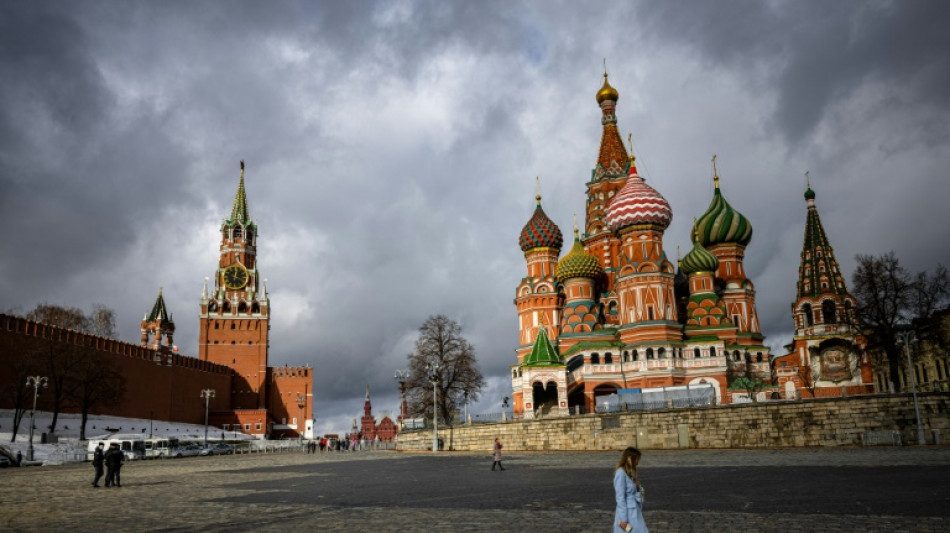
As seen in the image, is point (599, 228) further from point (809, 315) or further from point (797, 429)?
point (797, 429)

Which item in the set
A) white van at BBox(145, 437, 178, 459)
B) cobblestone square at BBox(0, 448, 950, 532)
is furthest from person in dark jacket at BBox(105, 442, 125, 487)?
white van at BBox(145, 437, 178, 459)

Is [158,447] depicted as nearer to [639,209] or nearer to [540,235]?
[540,235]

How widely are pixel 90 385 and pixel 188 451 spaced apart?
35.4 feet

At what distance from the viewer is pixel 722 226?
60469 millimetres

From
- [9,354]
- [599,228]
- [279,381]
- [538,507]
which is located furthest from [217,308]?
→ [538,507]

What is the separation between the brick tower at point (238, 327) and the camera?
89.8 m

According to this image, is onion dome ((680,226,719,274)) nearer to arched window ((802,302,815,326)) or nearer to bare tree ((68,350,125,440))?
arched window ((802,302,815,326))

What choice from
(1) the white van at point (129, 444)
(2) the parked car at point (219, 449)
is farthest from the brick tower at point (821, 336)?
(1) the white van at point (129, 444)

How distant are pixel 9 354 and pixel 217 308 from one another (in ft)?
140

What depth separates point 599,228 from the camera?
64.4m

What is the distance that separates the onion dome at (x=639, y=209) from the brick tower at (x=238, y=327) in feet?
175

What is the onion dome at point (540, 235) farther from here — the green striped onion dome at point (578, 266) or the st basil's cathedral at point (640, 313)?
the green striped onion dome at point (578, 266)

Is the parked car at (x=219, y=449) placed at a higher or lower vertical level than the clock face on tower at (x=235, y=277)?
lower

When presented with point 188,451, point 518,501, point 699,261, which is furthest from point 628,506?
point 699,261
